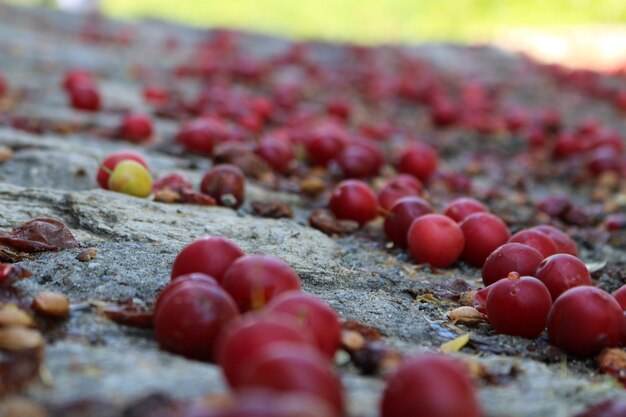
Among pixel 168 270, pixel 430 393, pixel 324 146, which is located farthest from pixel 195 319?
pixel 324 146

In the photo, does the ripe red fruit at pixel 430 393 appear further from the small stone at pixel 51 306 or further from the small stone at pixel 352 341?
the small stone at pixel 51 306

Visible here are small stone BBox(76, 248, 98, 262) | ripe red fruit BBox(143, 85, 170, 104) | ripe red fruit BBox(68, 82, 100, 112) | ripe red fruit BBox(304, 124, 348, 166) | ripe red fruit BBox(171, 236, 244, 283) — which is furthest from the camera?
ripe red fruit BBox(143, 85, 170, 104)

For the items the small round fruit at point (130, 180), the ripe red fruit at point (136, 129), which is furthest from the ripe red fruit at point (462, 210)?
the ripe red fruit at point (136, 129)

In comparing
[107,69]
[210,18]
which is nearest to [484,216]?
[107,69]

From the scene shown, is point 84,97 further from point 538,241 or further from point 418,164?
point 538,241

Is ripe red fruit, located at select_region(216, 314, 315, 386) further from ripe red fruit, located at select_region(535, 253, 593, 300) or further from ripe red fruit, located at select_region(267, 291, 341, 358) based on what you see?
ripe red fruit, located at select_region(535, 253, 593, 300)

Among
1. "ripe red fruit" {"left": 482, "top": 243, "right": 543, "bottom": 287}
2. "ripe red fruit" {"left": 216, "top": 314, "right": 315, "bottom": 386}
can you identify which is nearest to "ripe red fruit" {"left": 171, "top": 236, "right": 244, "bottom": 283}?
"ripe red fruit" {"left": 216, "top": 314, "right": 315, "bottom": 386}
